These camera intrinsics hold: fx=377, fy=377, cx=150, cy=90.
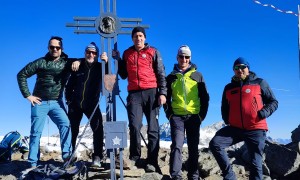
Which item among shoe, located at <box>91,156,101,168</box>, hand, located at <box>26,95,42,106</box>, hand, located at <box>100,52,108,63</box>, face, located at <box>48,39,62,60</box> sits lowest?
shoe, located at <box>91,156,101,168</box>

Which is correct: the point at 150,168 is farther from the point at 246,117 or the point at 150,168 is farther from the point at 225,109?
the point at 246,117

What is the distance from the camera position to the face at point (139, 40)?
838 cm

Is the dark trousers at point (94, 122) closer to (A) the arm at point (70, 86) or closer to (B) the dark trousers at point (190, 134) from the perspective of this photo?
(A) the arm at point (70, 86)

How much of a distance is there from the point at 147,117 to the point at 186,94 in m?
1.01

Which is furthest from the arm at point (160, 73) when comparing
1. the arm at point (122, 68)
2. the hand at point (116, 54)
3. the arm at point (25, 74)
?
the arm at point (25, 74)

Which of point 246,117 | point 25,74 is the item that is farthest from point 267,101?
point 25,74

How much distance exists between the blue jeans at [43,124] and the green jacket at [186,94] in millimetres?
2384

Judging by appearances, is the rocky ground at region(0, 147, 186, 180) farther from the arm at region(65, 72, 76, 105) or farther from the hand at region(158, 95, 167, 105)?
the arm at region(65, 72, 76, 105)

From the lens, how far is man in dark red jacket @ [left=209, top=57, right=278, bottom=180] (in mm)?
7805

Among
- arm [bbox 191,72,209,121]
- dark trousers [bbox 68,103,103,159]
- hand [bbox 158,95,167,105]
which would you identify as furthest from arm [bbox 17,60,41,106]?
arm [bbox 191,72,209,121]

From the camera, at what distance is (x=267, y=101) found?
810cm

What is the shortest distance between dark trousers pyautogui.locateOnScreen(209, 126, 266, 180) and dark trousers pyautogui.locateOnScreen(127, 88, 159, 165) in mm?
1263

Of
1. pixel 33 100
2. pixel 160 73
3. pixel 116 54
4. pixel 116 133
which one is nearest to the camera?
pixel 116 133

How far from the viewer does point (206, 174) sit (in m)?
9.66
